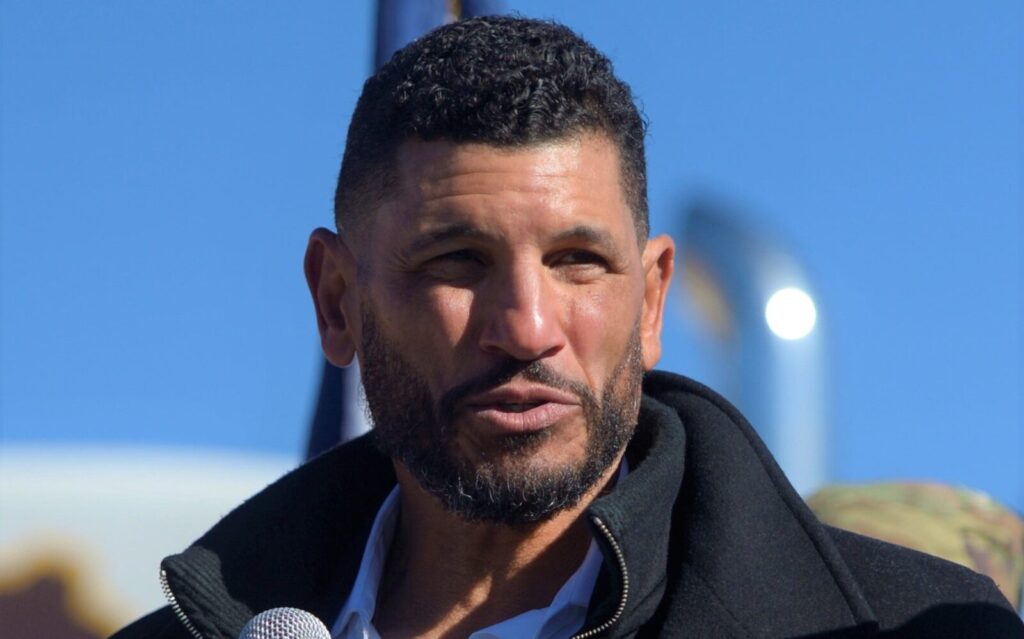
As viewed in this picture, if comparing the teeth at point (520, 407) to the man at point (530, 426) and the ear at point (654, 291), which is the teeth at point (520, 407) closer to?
the man at point (530, 426)

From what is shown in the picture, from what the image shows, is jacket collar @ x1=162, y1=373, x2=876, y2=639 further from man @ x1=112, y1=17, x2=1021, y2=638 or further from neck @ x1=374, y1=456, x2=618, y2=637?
neck @ x1=374, y1=456, x2=618, y2=637

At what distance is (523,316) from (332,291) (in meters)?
0.62

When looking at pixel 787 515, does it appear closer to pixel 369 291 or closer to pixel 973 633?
pixel 973 633

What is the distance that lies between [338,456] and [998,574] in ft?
5.40

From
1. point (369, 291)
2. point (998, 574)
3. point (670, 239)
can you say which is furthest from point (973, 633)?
point (998, 574)

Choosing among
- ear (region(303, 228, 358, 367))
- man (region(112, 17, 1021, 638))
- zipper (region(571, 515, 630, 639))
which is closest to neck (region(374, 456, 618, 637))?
man (region(112, 17, 1021, 638))

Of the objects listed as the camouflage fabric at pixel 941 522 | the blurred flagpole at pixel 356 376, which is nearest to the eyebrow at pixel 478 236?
the blurred flagpole at pixel 356 376

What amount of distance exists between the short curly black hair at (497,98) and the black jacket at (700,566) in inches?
15.6

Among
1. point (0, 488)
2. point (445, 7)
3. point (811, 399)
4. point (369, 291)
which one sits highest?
point (445, 7)

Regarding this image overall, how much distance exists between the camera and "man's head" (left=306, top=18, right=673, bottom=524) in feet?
8.55

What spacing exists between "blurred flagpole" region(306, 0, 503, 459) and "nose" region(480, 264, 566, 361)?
133 centimetres

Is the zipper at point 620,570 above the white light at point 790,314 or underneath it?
above

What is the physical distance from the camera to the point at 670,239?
9.89ft

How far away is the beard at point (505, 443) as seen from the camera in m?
2.61
